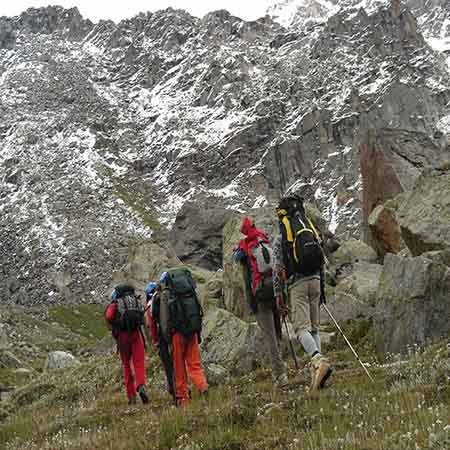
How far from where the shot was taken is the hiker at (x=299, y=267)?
36.1 feet

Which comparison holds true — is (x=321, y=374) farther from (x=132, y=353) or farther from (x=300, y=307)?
(x=132, y=353)

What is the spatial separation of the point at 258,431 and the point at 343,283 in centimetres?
1215

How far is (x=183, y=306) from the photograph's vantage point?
1252 centimetres

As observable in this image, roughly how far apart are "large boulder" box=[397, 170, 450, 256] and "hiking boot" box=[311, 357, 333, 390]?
751 cm

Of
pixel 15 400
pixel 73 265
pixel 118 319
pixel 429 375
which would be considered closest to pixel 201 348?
pixel 118 319

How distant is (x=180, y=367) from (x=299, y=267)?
3.20m

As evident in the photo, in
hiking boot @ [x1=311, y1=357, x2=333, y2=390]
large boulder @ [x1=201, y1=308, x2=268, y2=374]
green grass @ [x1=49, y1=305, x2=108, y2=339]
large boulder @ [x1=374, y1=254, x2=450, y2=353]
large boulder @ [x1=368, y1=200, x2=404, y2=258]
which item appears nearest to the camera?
hiking boot @ [x1=311, y1=357, x2=333, y2=390]

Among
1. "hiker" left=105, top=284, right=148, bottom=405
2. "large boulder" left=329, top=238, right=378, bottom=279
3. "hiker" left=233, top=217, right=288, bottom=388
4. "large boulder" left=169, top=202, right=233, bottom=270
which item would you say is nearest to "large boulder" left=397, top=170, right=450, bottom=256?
"large boulder" left=329, top=238, right=378, bottom=279

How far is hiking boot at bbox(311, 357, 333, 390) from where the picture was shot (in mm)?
10141

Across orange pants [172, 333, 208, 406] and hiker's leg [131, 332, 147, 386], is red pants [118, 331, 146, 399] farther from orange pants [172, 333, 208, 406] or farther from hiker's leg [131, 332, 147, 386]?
orange pants [172, 333, 208, 406]

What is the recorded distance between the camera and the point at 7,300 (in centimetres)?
17825

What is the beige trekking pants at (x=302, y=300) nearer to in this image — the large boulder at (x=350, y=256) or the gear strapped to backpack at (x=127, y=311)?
the gear strapped to backpack at (x=127, y=311)

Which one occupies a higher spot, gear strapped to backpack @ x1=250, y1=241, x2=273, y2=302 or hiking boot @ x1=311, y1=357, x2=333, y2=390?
gear strapped to backpack @ x1=250, y1=241, x2=273, y2=302

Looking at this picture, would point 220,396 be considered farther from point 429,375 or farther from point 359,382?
point 429,375
